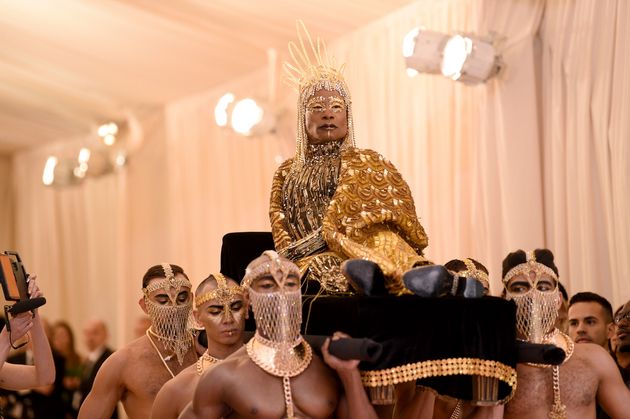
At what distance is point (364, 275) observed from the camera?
4594 millimetres

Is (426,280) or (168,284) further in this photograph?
(168,284)

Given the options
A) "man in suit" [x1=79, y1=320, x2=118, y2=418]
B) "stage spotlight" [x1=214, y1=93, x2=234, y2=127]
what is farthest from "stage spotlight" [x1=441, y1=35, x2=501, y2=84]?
"man in suit" [x1=79, y1=320, x2=118, y2=418]

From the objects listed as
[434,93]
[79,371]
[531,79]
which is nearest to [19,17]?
[79,371]

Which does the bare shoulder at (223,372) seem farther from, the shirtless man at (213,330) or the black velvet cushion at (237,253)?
the black velvet cushion at (237,253)

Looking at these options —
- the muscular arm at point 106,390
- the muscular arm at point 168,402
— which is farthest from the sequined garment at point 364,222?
the muscular arm at point 106,390

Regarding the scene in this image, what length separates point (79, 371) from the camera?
37.3 feet

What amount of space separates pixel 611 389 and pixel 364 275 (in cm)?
139

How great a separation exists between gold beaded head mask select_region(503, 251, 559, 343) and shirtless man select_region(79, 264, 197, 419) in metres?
1.83

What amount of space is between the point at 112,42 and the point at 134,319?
401cm

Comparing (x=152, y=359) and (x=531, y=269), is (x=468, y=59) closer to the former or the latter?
(x=531, y=269)

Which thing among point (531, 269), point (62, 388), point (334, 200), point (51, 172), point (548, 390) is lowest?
point (62, 388)

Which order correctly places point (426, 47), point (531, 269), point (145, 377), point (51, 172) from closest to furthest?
point (531, 269)
point (145, 377)
point (426, 47)
point (51, 172)

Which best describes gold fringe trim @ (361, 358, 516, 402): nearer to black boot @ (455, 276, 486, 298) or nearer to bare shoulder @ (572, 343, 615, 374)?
black boot @ (455, 276, 486, 298)

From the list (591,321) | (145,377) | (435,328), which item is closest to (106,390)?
(145,377)
